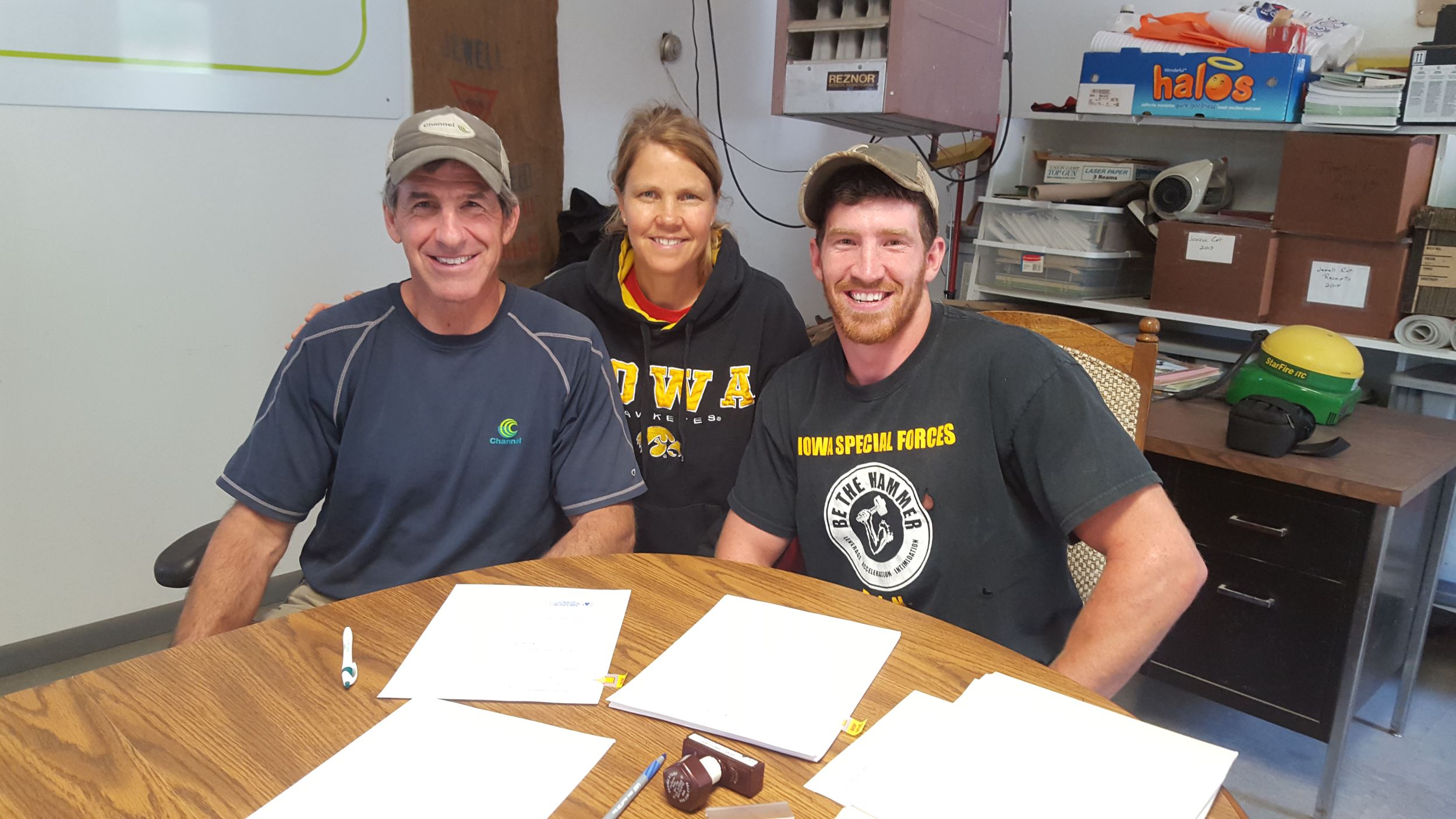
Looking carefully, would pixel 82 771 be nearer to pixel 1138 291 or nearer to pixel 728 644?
pixel 728 644

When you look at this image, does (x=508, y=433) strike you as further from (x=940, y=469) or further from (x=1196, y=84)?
(x=1196, y=84)

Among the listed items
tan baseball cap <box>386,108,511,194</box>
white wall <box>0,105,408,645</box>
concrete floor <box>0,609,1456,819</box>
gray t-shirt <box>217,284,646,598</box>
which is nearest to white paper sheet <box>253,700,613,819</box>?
gray t-shirt <box>217,284,646,598</box>

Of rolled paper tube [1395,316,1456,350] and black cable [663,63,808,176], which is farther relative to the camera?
black cable [663,63,808,176]

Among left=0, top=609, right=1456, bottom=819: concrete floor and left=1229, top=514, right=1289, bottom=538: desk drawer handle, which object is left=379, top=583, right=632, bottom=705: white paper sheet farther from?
left=0, top=609, right=1456, bottom=819: concrete floor

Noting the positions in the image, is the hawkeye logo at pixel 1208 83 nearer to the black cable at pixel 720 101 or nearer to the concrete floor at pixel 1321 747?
the black cable at pixel 720 101

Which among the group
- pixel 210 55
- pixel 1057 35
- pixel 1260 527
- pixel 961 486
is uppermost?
pixel 1057 35

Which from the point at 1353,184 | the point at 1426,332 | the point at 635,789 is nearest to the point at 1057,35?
the point at 1353,184

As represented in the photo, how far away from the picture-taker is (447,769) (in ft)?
2.69

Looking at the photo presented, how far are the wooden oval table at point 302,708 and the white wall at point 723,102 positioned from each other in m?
1.84

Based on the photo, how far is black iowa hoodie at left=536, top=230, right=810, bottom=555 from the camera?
5.92ft

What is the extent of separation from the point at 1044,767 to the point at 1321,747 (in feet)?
6.18

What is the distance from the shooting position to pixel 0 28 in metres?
2.04

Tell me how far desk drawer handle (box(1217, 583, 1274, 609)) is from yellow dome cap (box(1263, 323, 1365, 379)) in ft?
1.74

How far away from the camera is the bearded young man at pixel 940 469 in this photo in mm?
1200
